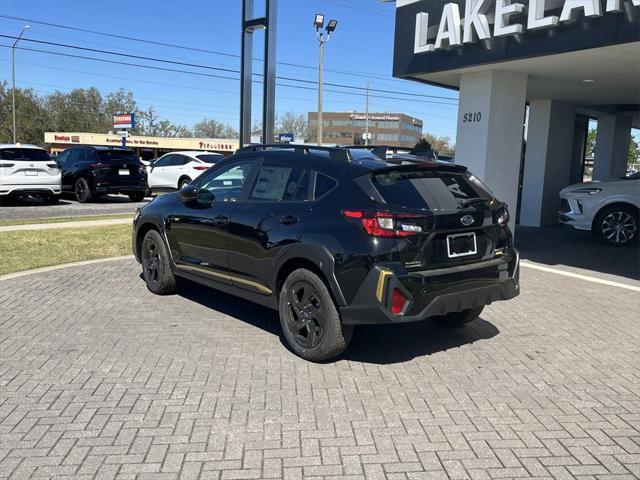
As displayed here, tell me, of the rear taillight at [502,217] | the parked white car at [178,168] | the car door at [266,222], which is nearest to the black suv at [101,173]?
the parked white car at [178,168]

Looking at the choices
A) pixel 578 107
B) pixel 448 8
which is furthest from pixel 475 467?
pixel 578 107

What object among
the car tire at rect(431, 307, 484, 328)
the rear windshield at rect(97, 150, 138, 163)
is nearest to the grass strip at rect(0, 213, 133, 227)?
the rear windshield at rect(97, 150, 138, 163)

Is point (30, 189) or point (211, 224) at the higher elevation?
point (211, 224)

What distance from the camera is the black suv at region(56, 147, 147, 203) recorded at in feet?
56.1

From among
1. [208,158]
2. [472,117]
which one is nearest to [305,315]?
[472,117]

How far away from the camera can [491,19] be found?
8.45 m

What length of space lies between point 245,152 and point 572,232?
34.2 feet

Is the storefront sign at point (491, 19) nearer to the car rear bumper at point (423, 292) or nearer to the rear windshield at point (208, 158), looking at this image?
the car rear bumper at point (423, 292)

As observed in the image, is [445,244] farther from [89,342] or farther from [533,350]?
[89,342]

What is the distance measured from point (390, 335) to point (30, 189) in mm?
13432

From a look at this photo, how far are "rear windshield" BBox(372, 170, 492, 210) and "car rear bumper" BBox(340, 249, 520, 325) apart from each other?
528 millimetres

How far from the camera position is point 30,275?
7.55 metres

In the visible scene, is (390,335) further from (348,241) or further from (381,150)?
(381,150)

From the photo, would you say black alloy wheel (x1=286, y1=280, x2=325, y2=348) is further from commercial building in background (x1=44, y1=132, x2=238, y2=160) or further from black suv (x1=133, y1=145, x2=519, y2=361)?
commercial building in background (x1=44, y1=132, x2=238, y2=160)
